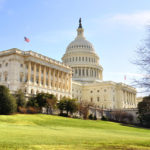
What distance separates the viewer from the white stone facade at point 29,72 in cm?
8300

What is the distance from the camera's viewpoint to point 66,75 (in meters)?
105

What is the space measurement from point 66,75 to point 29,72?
72.6ft

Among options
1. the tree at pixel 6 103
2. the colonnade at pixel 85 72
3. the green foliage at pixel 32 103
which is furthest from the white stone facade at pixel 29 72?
the colonnade at pixel 85 72

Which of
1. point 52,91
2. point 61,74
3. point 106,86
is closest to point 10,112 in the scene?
point 52,91

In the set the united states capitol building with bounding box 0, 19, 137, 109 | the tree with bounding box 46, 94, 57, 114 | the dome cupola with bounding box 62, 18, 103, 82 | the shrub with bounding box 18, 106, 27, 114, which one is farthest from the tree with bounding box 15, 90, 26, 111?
the dome cupola with bounding box 62, 18, 103, 82

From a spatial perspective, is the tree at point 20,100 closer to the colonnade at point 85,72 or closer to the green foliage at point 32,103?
the green foliage at point 32,103

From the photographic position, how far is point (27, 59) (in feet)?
285

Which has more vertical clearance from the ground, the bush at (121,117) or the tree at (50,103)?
the tree at (50,103)

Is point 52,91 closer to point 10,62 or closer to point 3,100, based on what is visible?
point 10,62

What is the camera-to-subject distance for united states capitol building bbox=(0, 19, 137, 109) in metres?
84.1

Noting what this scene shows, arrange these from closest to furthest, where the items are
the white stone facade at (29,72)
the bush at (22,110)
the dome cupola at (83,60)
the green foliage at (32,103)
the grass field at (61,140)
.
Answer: the grass field at (61,140)
the bush at (22,110)
the green foliage at (32,103)
the white stone facade at (29,72)
the dome cupola at (83,60)

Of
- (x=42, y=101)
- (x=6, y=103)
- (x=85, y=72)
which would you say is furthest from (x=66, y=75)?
(x=6, y=103)

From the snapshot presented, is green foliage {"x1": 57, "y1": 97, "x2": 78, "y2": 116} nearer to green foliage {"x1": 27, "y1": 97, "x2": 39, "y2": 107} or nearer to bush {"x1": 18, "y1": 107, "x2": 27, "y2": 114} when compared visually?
green foliage {"x1": 27, "y1": 97, "x2": 39, "y2": 107}

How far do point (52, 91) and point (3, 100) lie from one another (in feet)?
122
